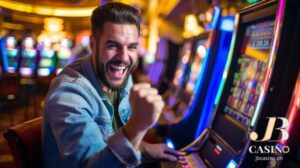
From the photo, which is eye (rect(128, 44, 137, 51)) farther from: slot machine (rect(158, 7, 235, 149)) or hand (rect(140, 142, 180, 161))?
slot machine (rect(158, 7, 235, 149))

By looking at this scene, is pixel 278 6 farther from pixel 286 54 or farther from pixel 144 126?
pixel 144 126

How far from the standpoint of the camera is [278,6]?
1.40m

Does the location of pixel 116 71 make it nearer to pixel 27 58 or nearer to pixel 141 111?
pixel 141 111

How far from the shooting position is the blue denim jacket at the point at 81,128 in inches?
37.4

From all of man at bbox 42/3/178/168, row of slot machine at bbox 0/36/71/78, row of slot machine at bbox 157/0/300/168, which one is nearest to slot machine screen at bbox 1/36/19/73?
row of slot machine at bbox 0/36/71/78

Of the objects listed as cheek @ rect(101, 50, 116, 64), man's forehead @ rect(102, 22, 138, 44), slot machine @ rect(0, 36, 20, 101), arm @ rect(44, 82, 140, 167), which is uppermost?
man's forehead @ rect(102, 22, 138, 44)

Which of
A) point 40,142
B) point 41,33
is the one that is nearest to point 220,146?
point 40,142

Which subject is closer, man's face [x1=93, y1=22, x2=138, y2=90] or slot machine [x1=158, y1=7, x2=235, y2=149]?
man's face [x1=93, y1=22, x2=138, y2=90]

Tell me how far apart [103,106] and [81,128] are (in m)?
0.25

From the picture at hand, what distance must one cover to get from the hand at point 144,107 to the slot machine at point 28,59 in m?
5.78

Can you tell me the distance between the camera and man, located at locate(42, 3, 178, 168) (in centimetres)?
94

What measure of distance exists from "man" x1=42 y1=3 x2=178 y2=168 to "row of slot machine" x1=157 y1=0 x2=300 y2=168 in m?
0.36

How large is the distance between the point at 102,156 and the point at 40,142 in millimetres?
519

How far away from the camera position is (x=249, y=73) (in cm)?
178
